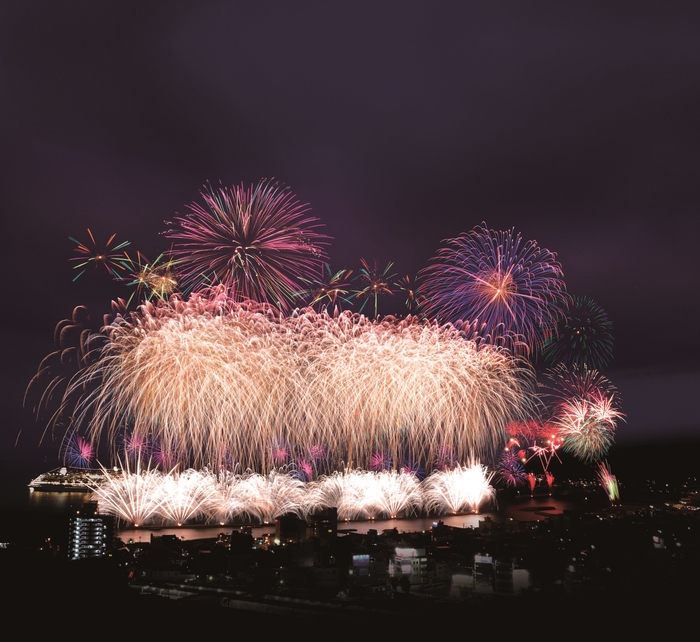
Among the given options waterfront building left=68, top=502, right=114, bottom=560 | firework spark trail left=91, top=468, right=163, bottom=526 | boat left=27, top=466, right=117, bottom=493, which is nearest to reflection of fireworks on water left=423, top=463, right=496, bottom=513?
firework spark trail left=91, top=468, right=163, bottom=526

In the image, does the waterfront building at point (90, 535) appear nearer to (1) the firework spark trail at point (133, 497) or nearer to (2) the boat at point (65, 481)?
(1) the firework spark trail at point (133, 497)

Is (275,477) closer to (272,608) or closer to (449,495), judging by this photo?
(449,495)

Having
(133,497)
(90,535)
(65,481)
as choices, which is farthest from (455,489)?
(65,481)

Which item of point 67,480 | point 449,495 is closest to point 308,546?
point 449,495

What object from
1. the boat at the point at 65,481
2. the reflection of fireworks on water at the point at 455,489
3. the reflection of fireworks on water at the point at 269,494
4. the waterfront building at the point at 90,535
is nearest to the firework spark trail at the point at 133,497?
the reflection of fireworks on water at the point at 269,494

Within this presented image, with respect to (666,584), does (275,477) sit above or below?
above

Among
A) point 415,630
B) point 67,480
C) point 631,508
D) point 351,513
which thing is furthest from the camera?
point 67,480

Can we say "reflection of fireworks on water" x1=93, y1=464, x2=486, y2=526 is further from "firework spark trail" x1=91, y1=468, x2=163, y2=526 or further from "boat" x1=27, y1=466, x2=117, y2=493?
"boat" x1=27, y1=466, x2=117, y2=493

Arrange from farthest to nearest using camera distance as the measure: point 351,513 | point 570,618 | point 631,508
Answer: point 631,508 → point 351,513 → point 570,618
